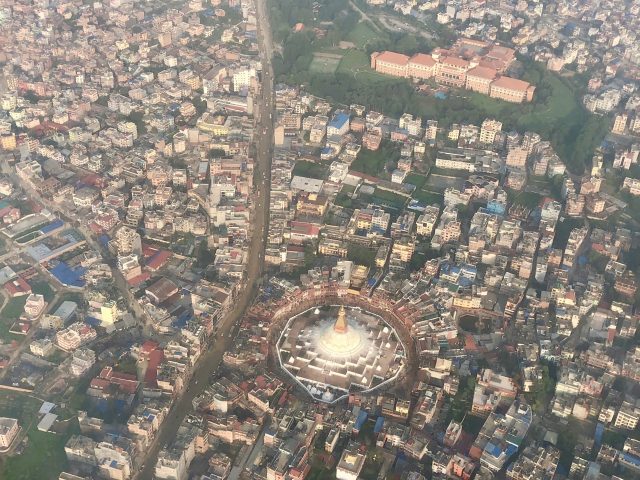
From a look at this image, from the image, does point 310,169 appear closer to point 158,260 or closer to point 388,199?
point 388,199

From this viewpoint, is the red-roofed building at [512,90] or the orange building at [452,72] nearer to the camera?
the red-roofed building at [512,90]

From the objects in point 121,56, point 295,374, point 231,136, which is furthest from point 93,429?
point 121,56

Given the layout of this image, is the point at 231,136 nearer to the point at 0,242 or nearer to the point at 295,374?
the point at 0,242

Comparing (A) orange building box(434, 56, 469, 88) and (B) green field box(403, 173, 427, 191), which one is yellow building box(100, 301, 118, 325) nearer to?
(B) green field box(403, 173, 427, 191)

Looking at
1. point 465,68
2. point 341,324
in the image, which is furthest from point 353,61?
point 341,324

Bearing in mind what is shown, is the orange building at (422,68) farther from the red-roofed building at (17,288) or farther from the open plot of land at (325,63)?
the red-roofed building at (17,288)

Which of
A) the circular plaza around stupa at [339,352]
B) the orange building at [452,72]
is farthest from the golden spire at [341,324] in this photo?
the orange building at [452,72]
